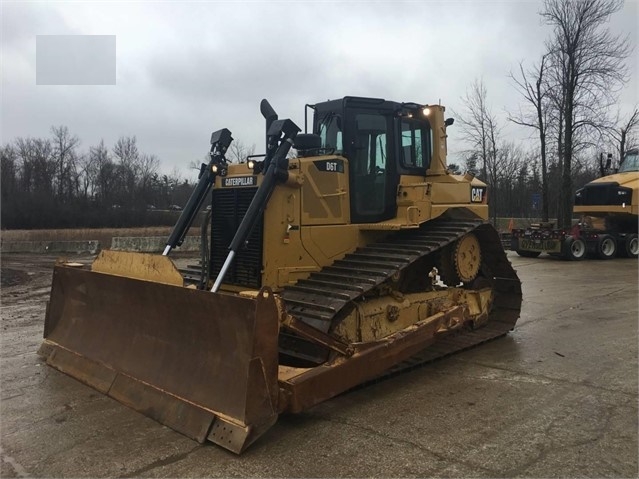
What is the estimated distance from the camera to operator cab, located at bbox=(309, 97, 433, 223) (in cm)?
597

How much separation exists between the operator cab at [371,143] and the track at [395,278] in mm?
494

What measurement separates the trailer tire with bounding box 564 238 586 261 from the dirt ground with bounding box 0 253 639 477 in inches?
480

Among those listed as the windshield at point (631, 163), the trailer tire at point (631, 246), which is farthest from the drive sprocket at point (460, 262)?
the windshield at point (631, 163)

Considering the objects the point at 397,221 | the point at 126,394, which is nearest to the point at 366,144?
the point at 397,221

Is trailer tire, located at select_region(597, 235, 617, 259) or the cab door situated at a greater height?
the cab door

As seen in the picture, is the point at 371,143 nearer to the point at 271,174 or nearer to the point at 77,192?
the point at 271,174

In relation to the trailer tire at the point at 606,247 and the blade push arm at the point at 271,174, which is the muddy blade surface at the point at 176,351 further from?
the trailer tire at the point at 606,247

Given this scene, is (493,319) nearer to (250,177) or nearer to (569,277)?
(250,177)

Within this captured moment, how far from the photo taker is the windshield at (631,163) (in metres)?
19.2

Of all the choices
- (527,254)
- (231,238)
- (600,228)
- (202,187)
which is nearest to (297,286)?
(231,238)

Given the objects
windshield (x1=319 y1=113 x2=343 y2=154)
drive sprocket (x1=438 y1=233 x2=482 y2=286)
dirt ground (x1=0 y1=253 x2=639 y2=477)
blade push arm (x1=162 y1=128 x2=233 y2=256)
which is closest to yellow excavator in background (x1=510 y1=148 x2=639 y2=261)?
dirt ground (x1=0 y1=253 x2=639 y2=477)

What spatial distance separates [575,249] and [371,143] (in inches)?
575

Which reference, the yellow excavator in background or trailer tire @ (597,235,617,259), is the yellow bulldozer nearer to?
the yellow excavator in background

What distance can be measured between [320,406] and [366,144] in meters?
3.03
